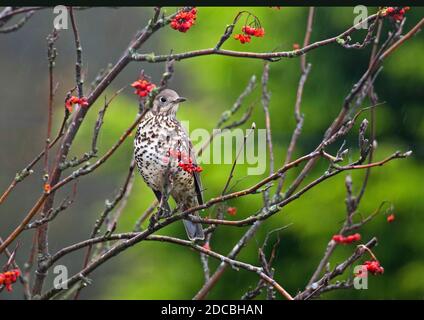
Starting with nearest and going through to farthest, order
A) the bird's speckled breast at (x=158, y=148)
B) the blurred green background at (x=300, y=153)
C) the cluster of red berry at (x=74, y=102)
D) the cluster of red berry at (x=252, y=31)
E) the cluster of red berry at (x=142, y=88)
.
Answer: the cluster of red berry at (x=74, y=102) < the cluster of red berry at (x=142, y=88) < the cluster of red berry at (x=252, y=31) < the bird's speckled breast at (x=158, y=148) < the blurred green background at (x=300, y=153)

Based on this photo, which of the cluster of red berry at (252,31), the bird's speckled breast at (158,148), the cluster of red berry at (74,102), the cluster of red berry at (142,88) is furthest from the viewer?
the bird's speckled breast at (158,148)

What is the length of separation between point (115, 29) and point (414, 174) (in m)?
3.60

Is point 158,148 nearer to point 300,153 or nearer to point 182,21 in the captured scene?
point 182,21

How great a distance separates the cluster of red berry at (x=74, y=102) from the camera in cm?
219

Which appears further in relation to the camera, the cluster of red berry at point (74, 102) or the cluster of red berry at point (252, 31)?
the cluster of red berry at point (252, 31)

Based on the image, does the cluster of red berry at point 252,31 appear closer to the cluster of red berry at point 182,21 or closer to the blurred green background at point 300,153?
the cluster of red berry at point 182,21

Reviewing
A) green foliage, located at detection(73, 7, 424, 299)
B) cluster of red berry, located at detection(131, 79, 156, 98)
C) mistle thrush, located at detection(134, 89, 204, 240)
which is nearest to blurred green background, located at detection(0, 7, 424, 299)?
green foliage, located at detection(73, 7, 424, 299)

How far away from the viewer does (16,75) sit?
7234mm

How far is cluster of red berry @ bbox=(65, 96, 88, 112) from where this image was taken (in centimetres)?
219

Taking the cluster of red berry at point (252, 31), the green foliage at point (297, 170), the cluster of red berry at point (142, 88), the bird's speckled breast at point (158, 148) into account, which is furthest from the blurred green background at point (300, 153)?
the cluster of red berry at point (142, 88)
